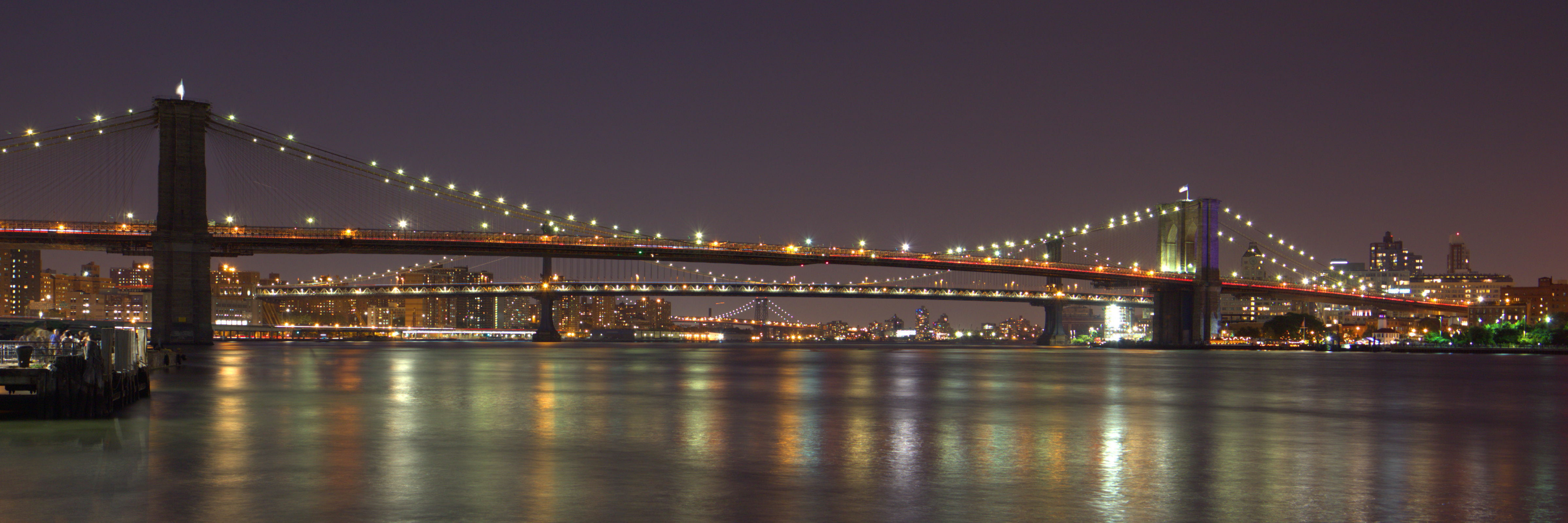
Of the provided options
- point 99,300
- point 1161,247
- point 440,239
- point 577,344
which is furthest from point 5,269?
point 1161,247

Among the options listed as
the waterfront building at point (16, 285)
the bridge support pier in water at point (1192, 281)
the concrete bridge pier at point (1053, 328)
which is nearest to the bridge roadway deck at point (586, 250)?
the bridge support pier in water at point (1192, 281)

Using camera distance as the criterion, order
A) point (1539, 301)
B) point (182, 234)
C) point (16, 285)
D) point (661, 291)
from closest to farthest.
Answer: point (182, 234) → point (661, 291) → point (1539, 301) → point (16, 285)

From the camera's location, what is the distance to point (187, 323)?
54.4 meters

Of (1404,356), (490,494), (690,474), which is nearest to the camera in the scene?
(490,494)

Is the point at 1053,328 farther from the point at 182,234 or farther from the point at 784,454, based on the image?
the point at 784,454

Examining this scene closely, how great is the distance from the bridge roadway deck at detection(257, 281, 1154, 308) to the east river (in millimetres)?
75876

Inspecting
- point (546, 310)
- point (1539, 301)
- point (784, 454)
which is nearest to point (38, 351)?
point (784, 454)

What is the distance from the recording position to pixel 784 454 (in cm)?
1346

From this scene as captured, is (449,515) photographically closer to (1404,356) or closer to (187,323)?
(187,323)

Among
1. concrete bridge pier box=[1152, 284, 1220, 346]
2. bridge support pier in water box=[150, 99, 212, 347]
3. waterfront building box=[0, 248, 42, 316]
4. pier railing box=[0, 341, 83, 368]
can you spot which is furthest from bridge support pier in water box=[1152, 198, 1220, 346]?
waterfront building box=[0, 248, 42, 316]

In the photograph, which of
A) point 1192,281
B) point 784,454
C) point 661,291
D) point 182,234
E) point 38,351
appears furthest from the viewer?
point 661,291

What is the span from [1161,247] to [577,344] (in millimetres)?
47296

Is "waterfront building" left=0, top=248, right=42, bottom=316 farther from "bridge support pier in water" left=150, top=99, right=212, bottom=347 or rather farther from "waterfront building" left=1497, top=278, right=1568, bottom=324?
"waterfront building" left=1497, top=278, right=1568, bottom=324

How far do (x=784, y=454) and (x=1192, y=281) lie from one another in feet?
269
